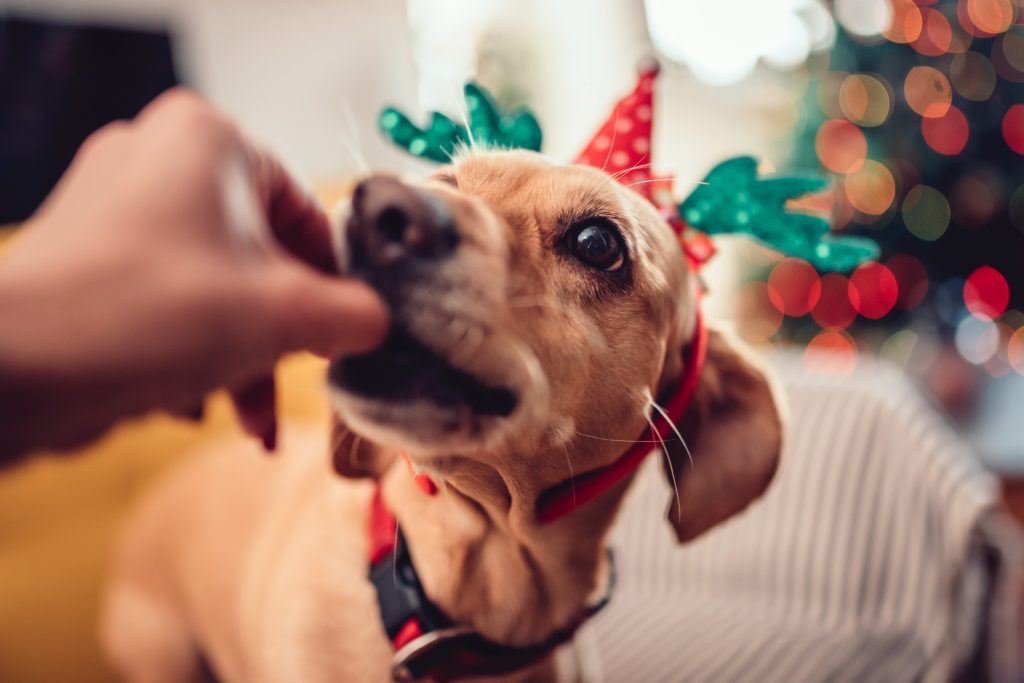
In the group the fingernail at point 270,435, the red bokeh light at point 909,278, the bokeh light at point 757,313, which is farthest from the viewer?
the bokeh light at point 757,313

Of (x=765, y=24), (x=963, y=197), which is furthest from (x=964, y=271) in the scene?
(x=765, y=24)

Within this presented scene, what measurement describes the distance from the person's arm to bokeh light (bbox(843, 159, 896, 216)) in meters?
3.20

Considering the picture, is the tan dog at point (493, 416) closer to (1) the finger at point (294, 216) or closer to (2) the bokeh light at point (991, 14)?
(1) the finger at point (294, 216)

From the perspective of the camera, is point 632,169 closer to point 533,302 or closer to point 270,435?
point 533,302

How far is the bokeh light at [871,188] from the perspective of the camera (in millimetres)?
3047

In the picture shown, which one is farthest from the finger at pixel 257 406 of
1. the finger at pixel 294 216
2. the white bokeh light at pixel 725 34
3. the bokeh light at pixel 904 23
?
the white bokeh light at pixel 725 34

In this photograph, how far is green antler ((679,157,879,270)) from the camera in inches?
40.8

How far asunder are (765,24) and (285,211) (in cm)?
393

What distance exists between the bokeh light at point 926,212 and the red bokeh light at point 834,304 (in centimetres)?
39

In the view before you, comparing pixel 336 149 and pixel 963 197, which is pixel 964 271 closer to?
pixel 963 197

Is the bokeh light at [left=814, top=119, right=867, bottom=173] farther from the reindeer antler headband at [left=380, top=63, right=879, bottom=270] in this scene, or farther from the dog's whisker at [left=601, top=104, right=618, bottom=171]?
the dog's whisker at [left=601, top=104, right=618, bottom=171]

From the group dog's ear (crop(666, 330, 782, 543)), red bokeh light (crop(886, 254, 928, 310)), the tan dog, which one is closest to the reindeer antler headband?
the tan dog

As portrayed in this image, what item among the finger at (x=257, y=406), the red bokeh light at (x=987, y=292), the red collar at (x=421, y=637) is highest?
the finger at (x=257, y=406)

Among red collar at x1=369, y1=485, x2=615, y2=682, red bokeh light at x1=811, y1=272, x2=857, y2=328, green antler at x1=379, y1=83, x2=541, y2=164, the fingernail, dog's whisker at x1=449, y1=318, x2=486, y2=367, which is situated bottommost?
red bokeh light at x1=811, y1=272, x2=857, y2=328
